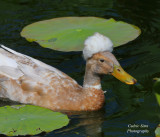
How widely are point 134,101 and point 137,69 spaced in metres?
1.18

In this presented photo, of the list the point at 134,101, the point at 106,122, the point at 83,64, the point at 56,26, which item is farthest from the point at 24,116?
the point at 56,26

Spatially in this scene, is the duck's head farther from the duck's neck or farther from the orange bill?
the duck's neck

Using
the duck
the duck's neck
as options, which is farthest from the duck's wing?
the duck's neck

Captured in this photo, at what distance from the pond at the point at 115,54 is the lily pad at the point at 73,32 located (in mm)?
355

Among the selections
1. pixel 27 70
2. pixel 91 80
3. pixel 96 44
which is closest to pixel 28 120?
pixel 27 70

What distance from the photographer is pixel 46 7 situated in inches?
433

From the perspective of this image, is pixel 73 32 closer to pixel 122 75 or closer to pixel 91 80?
pixel 91 80

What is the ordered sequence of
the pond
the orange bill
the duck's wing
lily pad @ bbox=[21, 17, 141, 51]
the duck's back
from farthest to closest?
lily pad @ bbox=[21, 17, 141, 51]
the duck's wing
the duck's back
the orange bill
the pond

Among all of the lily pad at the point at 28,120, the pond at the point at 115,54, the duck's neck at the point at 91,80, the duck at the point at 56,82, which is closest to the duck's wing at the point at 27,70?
the duck at the point at 56,82

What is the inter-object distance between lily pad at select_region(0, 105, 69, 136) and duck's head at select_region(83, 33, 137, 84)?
1053 millimetres

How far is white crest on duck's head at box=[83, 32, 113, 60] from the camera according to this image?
6535mm

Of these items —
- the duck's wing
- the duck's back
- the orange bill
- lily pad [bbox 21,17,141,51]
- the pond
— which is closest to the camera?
the pond

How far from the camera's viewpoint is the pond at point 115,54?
21.4 ft

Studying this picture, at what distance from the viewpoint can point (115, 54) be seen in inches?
345
